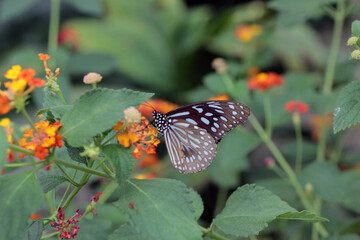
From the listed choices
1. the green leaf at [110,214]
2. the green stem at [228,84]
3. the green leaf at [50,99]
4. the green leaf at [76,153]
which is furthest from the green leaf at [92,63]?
the green leaf at [76,153]

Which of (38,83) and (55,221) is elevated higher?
(38,83)

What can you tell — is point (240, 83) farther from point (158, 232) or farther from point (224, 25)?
point (224, 25)

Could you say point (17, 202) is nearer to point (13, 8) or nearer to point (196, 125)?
point (196, 125)

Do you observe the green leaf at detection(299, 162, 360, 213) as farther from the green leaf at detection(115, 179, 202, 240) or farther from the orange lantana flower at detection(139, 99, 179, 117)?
the green leaf at detection(115, 179, 202, 240)

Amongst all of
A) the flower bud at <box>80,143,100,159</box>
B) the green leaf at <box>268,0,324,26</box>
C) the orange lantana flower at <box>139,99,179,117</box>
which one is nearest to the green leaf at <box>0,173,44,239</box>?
the flower bud at <box>80,143,100,159</box>

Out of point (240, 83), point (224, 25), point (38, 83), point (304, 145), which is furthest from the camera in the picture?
point (224, 25)

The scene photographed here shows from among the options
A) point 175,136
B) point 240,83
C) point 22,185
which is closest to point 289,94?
point 240,83

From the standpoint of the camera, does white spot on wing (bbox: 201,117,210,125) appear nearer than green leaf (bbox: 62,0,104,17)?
Yes
